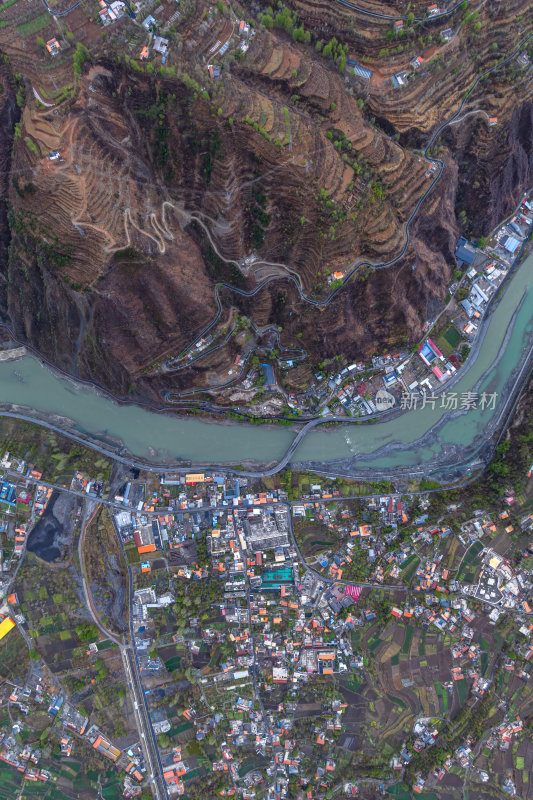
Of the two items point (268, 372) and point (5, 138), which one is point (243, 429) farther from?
point (5, 138)

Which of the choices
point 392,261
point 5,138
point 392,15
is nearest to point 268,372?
point 392,261

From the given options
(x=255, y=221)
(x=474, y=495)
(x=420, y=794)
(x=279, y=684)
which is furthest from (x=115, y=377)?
(x=420, y=794)

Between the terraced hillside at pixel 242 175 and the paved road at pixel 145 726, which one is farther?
the paved road at pixel 145 726

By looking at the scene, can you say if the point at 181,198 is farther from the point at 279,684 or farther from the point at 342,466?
the point at 279,684

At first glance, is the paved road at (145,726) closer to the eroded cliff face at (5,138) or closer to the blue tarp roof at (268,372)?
the blue tarp roof at (268,372)

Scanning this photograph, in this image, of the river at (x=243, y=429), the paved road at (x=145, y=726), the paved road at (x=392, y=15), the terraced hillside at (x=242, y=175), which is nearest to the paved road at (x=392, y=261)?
the paved road at (x=392, y=15)

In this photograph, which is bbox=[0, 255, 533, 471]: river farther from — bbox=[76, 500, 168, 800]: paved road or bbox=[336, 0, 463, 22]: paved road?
bbox=[336, 0, 463, 22]: paved road
